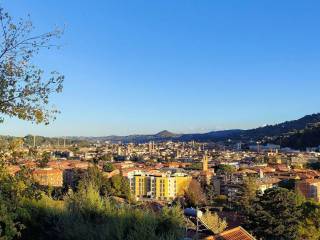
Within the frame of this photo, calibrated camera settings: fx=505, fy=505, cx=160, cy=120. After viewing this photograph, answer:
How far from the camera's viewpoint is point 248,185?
3203 centimetres

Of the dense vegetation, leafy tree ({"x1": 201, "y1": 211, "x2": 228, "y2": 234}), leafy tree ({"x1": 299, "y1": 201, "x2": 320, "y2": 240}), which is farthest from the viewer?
leafy tree ({"x1": 299, "y1": 201, "x2": 320, "y2": 240})

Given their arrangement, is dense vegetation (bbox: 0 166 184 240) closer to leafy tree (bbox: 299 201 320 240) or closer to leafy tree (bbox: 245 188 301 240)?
leafy tree (bbox: 245 188 301 240)

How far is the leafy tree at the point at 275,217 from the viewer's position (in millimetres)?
18891

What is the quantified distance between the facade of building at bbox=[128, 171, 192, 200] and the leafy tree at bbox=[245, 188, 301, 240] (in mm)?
29307

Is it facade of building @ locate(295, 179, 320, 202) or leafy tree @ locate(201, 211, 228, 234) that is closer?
leafy tree @ locate(201, 211, 228, 234)

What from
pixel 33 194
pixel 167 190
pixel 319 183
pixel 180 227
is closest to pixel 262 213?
pixel 180 227

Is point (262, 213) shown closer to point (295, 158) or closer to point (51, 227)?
point (51, 227)

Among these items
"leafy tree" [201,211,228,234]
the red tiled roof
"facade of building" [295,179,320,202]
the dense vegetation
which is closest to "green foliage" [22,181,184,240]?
the dense vegetation

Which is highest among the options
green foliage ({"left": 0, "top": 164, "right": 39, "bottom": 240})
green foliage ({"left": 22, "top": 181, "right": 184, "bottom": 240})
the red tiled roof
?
green foliage ({"left": 0, "top": 164, "right": 39, "bottom": 240})

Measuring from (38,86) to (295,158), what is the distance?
258ft

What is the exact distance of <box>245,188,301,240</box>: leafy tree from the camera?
18891 millimetres

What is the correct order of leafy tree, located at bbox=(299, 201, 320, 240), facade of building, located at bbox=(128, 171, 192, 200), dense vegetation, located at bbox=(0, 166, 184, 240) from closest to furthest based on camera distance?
dense vegetation, located at bbox=(0, 166, 184, 240)
leafy tree, located at bbox=(299, 201, 320, 240)
facade of building, located at bbox=(128, 171, 192, 200)

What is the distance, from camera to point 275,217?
19641mm

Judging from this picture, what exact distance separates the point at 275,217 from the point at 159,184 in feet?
105
